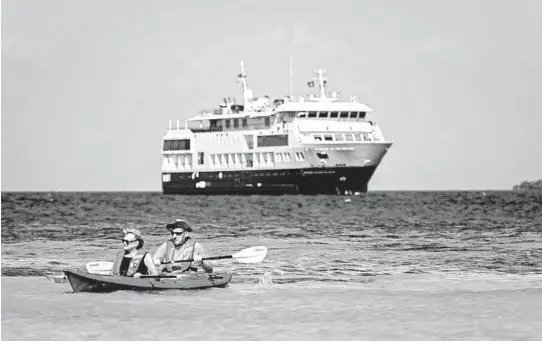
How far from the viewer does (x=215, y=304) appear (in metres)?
20.4

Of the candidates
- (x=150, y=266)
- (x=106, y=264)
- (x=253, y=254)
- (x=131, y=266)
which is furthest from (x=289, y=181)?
(x=131, y=266)

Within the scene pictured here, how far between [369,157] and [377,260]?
77798mm

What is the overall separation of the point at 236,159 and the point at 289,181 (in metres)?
8.34

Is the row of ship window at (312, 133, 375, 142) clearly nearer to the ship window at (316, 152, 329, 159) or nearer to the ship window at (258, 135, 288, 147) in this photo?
the ship window at (316, 152, 329, 159)

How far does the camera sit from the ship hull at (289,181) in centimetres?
10812

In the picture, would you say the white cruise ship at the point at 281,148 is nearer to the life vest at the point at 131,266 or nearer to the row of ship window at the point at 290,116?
the row of ship window at the point at 290,116

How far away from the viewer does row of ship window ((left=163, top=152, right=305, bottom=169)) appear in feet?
362

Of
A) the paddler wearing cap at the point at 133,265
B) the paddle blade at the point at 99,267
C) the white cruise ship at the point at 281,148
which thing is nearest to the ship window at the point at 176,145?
the white cruise ship at the point at 281,148

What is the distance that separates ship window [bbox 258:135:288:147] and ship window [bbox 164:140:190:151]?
1202 cm

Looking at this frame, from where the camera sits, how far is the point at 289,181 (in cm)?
11012

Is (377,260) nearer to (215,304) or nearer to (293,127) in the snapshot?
(215,304)

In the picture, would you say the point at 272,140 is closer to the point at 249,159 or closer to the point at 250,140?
the point at 249,159

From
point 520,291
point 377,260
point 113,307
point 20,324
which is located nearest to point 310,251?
Answer: point 377,260

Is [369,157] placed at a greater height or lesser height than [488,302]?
greater
